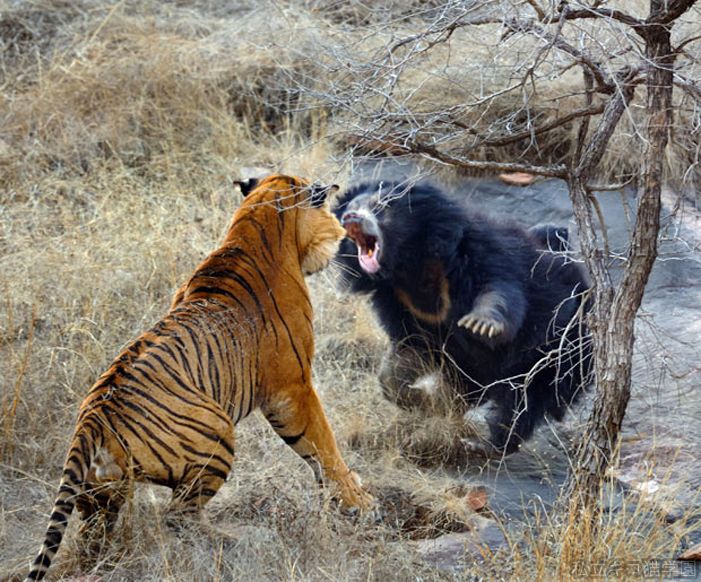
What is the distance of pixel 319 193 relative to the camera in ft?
15.6

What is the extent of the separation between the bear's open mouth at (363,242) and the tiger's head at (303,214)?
0.71m

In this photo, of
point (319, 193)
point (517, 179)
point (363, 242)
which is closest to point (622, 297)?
point (319, 193)

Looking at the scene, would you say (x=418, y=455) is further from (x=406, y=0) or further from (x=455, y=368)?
(x=406, y=0)

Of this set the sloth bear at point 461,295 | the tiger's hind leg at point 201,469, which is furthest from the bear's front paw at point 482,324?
the tiger's hind leg at point 201,469

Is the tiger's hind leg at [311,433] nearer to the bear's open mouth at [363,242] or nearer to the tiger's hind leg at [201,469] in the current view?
the tiger's hind leg at [201,469]

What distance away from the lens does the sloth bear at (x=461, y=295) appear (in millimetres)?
5621

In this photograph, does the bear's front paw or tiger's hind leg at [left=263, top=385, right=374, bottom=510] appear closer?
tiger's hind leg at [left=263, top=385, right=374, bottom=510]

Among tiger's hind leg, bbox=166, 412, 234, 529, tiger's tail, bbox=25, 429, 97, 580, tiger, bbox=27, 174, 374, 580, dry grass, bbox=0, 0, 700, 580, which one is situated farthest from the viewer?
dry grass, bbox=0, 0, 700, 580

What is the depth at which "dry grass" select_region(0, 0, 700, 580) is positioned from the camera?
163 inches

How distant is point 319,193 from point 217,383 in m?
1.03

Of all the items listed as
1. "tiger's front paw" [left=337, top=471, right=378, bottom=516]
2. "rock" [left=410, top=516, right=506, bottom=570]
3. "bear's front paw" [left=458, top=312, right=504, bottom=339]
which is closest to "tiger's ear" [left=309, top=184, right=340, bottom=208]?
"bear's front paw" [left=458, top=312, right=504, bottom=339]

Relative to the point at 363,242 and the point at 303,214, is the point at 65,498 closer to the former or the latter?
the point at 303,214

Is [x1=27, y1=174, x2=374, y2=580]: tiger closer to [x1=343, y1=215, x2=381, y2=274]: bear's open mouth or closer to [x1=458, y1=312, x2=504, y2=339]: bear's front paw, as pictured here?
[x1=343, y1=215, x2=381, y2=274]: bear's open mouth

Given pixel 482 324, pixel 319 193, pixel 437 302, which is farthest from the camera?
pixel 437 302
